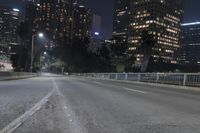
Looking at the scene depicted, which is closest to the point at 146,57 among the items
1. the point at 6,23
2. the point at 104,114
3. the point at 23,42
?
the point at 23,42

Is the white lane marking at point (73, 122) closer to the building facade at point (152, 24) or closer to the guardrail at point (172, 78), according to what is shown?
the guardrail at point (172, 78)

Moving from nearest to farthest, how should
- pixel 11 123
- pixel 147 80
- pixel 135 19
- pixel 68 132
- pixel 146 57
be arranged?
pixel 68 132 < pixel 11 123 < pixel 147 80 < pixel 146 57 < pixel 135 19

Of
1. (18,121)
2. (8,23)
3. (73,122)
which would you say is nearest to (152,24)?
(8,23)

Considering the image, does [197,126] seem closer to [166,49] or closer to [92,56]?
[92,56]

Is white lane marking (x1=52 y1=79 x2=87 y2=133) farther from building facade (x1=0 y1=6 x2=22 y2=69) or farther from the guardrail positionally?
building facade (x1=0 y1=6 x2=22 y2=69)

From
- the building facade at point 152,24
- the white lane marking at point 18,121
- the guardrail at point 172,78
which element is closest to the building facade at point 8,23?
the building facade at point 152,24

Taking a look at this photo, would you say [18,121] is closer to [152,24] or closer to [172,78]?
[172,78]

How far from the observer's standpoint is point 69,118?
9.20 meters

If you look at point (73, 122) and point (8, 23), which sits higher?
point (8, 23)

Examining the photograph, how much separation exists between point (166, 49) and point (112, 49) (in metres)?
67.9

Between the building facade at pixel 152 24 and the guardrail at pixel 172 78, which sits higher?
the building facade at pixel 152 24

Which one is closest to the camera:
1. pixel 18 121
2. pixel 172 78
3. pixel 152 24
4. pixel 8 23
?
pixel 18 121

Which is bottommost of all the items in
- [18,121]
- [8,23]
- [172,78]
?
[18,121]

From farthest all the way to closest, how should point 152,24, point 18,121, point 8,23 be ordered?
point 152,24
point 8,23
point 18,121
